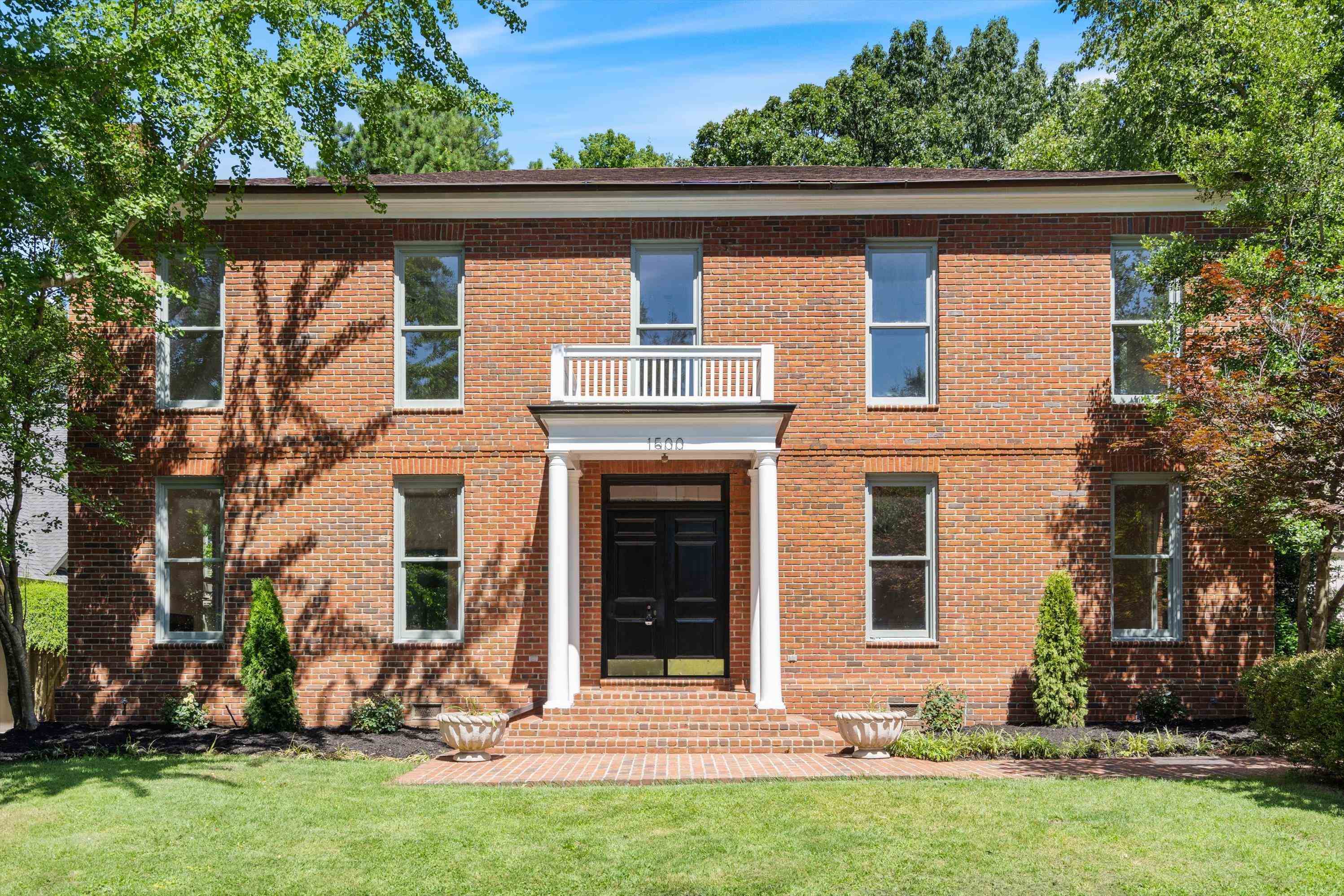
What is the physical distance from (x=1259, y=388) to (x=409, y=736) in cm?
1039

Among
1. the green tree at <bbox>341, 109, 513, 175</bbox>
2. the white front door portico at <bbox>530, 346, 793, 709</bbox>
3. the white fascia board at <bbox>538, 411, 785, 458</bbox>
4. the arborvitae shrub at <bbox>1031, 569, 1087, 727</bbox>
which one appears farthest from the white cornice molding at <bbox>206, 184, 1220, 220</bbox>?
the green tree at <bbox>341, 109, 513, 175</bbox>

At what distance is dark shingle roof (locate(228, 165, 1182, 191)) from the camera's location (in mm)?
13094

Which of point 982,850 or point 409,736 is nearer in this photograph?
point 982,850

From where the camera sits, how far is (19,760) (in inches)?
437

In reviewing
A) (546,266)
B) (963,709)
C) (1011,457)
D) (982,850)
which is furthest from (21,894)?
(1011,457)

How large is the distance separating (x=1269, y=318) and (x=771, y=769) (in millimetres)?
7068

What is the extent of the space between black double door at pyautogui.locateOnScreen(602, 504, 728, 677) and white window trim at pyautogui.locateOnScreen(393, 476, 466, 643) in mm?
1894

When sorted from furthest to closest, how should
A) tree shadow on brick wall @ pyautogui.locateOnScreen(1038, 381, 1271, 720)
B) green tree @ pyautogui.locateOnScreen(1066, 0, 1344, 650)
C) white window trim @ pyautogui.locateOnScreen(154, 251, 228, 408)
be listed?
white window trim @ pyautogui.locateOnScreen(154, 251, 228, 408) < tree shadow on brick wall @ pyautogui.locateOnScreen(1038, 381, 1271, 720) < green tree @ pyautogui.locateOnScreen(1066, 0, 1344, 650)

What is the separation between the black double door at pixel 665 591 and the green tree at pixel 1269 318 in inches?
232

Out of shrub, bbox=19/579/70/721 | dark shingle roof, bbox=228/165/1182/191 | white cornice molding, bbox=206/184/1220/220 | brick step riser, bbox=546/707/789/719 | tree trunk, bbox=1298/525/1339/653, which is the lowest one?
brick step riser, bbox=546/707/789/719

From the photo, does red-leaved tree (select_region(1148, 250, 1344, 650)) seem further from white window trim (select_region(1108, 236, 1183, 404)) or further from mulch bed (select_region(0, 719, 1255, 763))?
mulch bed (select_region(0, 719, 1255, 763))

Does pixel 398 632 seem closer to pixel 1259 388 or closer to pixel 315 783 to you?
pixel 315 783

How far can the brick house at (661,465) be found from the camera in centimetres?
1322

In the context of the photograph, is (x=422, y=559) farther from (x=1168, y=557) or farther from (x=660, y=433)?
(x=1168, y=557)
